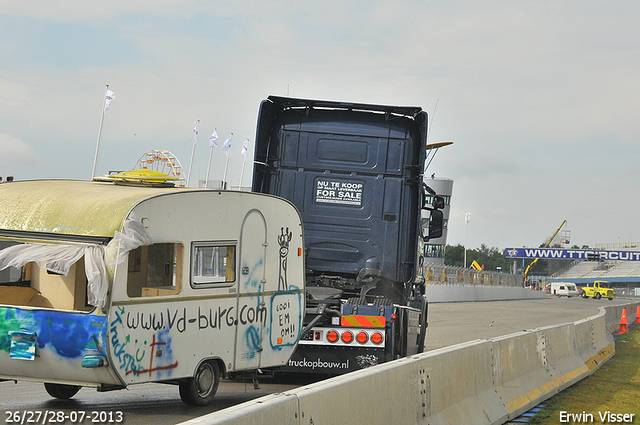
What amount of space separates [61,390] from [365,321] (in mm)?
4027

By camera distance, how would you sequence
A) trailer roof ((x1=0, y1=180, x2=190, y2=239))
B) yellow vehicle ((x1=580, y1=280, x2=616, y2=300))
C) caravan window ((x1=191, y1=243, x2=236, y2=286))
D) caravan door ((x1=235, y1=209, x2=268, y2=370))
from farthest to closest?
yellow vehicle ((x1=580, y1=280, x2=616, y2=300)), caravan door ((x1=235, y1=209, x2=268, y2=370)), caravan window ((x1=191, y1=243, x2=236, y2=286)), trailer roof ((x1=0, y1=180, x2=190, y2=239))

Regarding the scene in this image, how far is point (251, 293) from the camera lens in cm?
960

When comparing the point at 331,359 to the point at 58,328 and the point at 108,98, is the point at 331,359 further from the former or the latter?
the point at 108,98

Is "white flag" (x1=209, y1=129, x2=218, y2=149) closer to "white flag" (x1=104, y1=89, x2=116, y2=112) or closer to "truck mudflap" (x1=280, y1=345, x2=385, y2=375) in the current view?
"white flag" (x1=104, y1=89, x2=116, y2=112)

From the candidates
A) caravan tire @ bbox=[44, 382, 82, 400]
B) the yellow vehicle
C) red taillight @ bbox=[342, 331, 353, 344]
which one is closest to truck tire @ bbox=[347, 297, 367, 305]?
red taillight @ bbox=[342, 331, 353, 344]

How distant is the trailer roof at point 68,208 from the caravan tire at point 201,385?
1.95 meters

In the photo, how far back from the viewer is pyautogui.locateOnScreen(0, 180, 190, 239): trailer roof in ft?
26.0

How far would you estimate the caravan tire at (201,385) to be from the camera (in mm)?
8773

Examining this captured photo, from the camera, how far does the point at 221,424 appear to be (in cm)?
405

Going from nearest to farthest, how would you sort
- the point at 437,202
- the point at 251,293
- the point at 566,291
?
1. the point at 251,293
2. the point at 437,202
3. the point at 566,291

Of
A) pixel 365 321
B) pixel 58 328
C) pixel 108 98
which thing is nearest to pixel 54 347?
pixel 58 328

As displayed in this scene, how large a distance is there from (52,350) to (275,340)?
3.03 meters

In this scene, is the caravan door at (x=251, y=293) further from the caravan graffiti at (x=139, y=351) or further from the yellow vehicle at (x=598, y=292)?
the yellow vehicle at (x=598, y=292)

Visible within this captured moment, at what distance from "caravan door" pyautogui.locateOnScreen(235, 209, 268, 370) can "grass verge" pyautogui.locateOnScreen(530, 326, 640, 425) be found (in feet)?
→ 10.7
